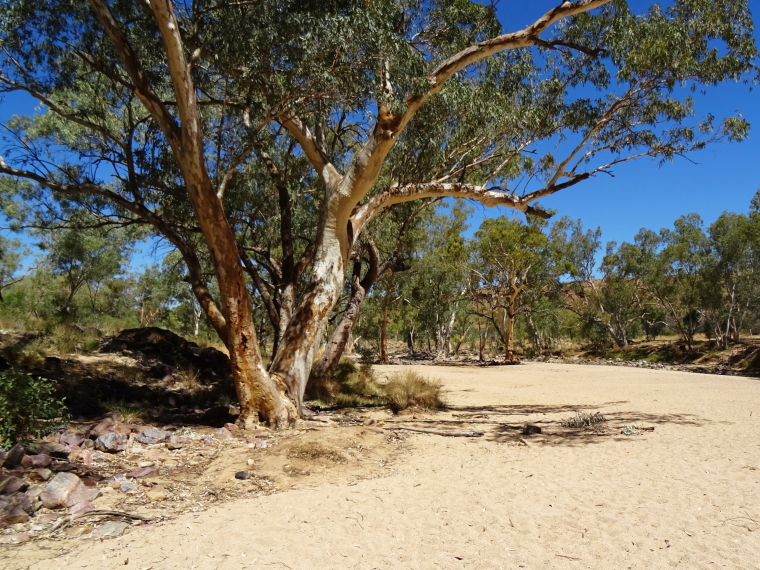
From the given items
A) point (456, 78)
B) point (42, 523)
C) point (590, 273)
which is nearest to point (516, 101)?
point (456, 78)

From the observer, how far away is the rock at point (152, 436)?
5.39m

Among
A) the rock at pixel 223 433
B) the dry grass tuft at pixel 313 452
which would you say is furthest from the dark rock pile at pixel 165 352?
the dry grass tuft at pixel 313 452

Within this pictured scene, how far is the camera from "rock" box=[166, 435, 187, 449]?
536cm

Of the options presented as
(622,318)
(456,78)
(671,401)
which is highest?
(456,78)

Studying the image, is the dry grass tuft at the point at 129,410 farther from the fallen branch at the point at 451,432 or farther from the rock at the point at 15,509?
the fallen branch at the point at 451,432

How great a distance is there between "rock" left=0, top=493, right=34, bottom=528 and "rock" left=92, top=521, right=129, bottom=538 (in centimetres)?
51

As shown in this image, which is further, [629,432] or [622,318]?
[622,318]

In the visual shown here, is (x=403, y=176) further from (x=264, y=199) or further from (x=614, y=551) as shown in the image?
(x=614, y=551)

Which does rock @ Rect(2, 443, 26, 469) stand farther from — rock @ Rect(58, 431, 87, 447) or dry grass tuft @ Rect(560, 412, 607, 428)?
dry grass tuft @ Rect(560, 412, 607, 428)

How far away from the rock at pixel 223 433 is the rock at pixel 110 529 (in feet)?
8.03

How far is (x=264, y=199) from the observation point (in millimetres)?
11336

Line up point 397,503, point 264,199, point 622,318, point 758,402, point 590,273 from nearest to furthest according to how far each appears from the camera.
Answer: point 397,503 → point 758,402 → point 264,199 → point 622,318 → point 590,273

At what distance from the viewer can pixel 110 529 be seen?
3338mm

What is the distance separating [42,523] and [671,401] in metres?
11.0
